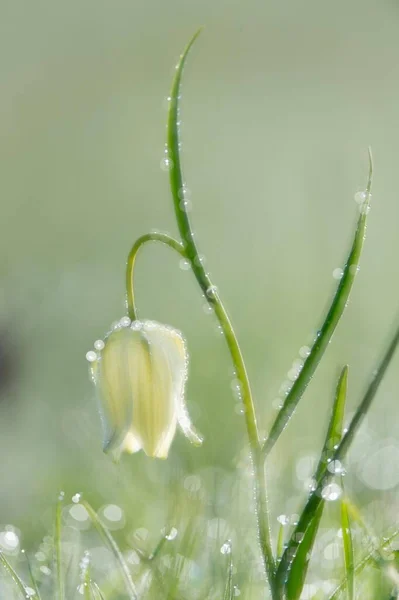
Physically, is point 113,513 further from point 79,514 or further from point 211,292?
point 211,292

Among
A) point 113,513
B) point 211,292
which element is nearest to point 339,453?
point 211,292

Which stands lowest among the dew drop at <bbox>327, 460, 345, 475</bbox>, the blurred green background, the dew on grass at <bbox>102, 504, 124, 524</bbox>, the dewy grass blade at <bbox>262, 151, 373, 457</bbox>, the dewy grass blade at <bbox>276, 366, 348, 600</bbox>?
the dewy grass blade at <bbox>276, 366, 348, 600</bbox>

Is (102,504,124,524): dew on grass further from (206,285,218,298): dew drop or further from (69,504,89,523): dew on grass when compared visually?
(206,285,218,298): dew drop

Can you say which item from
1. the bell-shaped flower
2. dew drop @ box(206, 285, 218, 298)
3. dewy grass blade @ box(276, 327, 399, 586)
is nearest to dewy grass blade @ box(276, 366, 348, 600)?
dewy grass blade @ box(276, 327, 399, 586)

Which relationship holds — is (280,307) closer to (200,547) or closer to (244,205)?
(244,205)

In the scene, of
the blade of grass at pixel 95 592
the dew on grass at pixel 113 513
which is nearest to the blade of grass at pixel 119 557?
the blade of grass at pixel 95 592

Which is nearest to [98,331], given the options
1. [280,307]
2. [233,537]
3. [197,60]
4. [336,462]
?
[280,307]

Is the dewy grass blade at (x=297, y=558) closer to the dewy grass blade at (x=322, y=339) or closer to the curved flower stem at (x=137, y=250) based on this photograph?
the dewy grass blade at (x=322, y=339)
